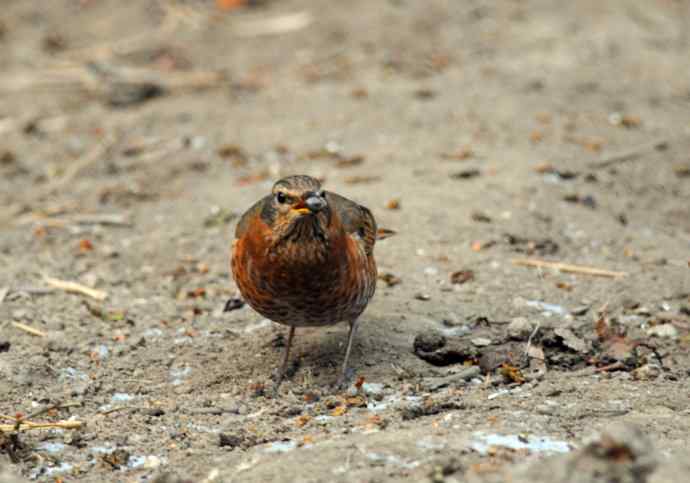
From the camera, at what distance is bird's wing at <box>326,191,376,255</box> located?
5.67 meters

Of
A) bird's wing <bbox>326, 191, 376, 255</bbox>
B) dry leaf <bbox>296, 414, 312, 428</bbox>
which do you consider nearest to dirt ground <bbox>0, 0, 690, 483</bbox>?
dry leaf <bbox>296, 414, 312, 428</bbox>

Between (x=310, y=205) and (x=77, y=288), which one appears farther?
(x=77, y=288)

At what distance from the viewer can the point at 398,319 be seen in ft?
20.6

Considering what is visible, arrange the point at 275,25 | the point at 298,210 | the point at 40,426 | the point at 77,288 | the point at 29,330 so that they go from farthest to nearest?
the point at 275,25
the point at 77,288
the point at 29,330
the point at 298,210
the point at 40,426

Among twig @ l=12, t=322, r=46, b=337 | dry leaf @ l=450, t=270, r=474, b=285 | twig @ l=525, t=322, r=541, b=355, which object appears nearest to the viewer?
twig @ l=525, t=322, r=541, b=355

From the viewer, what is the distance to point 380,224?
7492 mm

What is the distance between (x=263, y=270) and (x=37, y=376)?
1337 millimetres

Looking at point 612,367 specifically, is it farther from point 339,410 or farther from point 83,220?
point 83,220

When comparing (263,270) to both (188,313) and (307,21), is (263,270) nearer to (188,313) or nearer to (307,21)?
(188,313)

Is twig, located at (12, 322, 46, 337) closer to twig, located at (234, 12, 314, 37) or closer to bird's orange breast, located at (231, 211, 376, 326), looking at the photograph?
bird's orange breast, located at (231, 211, 376, 326)

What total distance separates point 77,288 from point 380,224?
2.03 meters

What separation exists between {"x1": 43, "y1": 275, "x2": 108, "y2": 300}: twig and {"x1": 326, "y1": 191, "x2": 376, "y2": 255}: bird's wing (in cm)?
188

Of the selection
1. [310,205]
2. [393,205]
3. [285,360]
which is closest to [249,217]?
→ [310,205]

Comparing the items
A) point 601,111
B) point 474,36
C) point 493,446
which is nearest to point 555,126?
point 601,111
